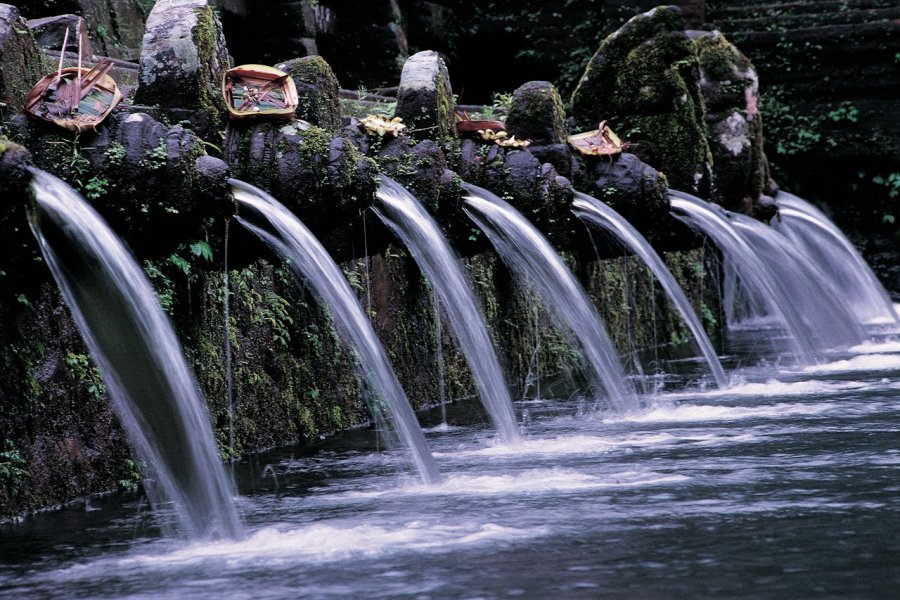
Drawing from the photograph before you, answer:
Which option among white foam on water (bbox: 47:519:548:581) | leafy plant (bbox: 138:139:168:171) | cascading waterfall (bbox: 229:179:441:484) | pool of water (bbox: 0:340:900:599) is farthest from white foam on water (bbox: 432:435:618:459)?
leafy plant (bbox: 138:139:168:171)

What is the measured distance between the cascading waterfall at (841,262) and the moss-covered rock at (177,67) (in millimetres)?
11792

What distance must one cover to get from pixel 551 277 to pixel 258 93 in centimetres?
329

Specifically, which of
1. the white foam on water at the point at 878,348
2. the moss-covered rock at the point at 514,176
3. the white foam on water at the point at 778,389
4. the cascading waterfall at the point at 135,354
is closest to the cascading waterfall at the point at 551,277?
the moss-covered rock at the point at 514,176

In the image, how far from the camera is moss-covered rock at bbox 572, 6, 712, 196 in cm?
1316

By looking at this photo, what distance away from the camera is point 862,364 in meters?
11.1

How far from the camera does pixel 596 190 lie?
10.8 m

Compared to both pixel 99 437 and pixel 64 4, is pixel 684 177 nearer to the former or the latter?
pixel 64 4

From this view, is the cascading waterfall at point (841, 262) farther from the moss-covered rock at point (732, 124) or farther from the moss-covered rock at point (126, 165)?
the moss-covered rock at point (126, 165)

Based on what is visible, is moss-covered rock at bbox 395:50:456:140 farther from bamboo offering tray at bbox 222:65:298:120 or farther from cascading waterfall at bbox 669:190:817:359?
cascading waterfall at bbox 669:190:817:359

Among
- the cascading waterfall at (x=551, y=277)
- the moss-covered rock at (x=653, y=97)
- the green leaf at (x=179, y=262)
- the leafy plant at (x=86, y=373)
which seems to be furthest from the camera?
the moss-covered rock at (x=653, y=97)

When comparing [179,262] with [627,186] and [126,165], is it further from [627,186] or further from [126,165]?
[627,186]

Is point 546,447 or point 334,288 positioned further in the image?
point 546,447

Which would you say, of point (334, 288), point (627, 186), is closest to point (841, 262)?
point (627, 186)

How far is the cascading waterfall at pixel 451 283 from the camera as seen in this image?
7.62 meters
